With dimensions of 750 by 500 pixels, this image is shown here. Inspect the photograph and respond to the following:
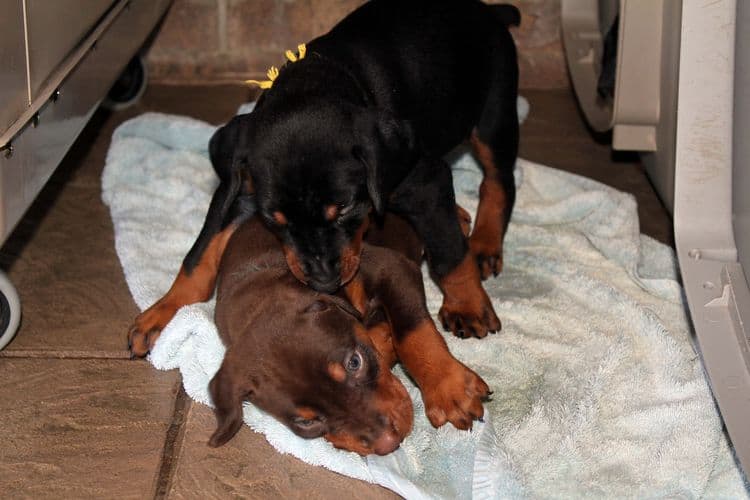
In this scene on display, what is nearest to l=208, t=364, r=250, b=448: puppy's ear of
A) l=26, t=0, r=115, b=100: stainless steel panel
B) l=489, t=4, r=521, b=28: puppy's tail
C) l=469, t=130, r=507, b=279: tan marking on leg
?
l=26, t=0, r=115, b=100: stainless steel panel

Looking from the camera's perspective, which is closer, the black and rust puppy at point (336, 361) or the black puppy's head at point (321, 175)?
the black and rust puppy at point (336, 361)

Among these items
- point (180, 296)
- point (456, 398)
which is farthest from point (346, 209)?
point (180, 296)

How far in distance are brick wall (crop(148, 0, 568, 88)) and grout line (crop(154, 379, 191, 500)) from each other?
112 inches

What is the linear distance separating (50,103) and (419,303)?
4.87 ft

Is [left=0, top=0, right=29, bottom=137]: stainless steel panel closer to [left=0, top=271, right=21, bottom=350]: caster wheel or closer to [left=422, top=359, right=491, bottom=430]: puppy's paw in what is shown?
[left=0, top=271, right=21, bottom=350]: caster wheel

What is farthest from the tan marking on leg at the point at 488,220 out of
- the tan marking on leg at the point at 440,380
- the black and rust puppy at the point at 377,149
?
the tan marking on leg at the point at 440,380

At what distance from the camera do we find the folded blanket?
3283 mm

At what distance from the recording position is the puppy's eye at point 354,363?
312 cm

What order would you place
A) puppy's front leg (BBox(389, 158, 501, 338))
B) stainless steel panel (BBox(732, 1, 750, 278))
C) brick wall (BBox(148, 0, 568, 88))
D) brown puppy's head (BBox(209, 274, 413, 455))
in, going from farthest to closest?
brick wall (BBox(148, 0, 568, 88)) < puppy's front leg (BBox(389, 158, 501, 338)) < stainless steel panel (BBox(732, 1, 750, 278)) < brown puppy's head (BBox(209, 274, 413, 455))

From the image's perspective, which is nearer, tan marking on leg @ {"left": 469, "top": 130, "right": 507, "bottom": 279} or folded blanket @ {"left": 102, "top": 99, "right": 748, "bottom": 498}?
folded blanket @ {"left": 102, "top": 99, "right": 748, "bottom": 498}

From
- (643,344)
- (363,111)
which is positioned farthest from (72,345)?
(643,344)

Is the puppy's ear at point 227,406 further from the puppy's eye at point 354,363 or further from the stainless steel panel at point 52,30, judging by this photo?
the stainless steel panel at point 52,30

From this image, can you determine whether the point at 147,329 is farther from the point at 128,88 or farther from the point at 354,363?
the point at 128,88

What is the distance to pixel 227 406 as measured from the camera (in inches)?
123
